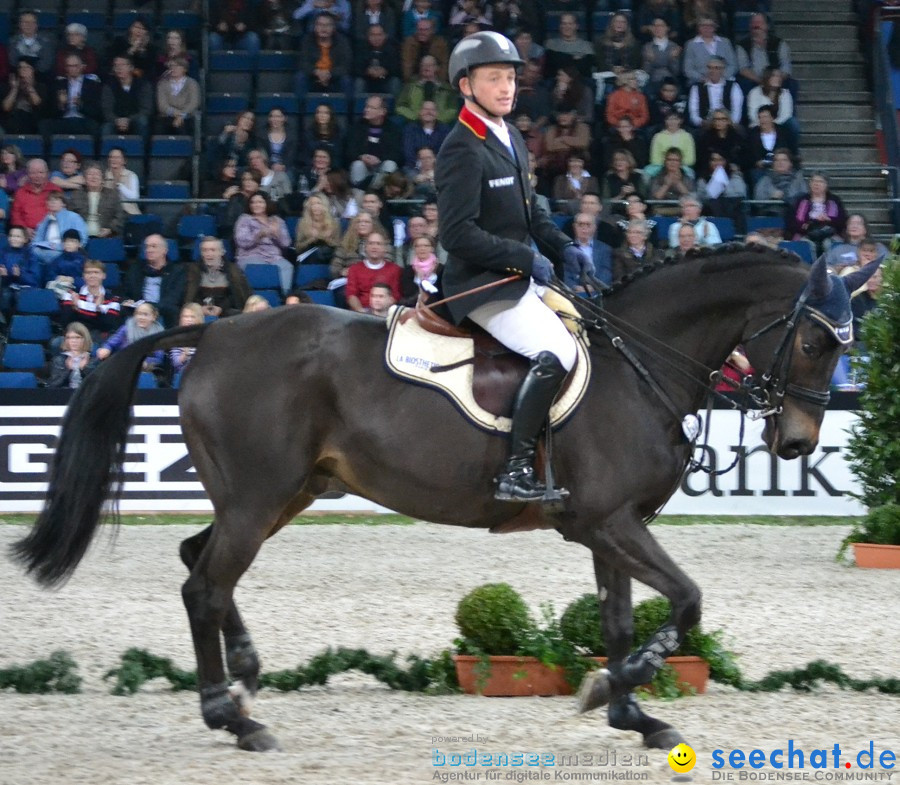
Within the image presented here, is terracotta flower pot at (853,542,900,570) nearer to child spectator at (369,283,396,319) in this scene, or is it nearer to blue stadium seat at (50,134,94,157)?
child spectator at (369,283,396,319)

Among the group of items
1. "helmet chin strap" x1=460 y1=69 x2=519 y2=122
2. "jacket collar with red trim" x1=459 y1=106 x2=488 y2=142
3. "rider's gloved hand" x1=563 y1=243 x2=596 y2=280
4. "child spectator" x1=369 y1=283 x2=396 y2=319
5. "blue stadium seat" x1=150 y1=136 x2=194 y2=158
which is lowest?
"child spectator" x1=369 y1=283 x2=396 y2=319

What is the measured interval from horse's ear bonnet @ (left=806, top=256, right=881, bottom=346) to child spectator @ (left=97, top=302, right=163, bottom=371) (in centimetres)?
795

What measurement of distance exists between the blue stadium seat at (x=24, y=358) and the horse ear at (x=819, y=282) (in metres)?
9.66

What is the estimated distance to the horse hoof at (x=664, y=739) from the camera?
18.5ft

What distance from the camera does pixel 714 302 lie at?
604 centimetres

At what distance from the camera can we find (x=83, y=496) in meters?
6.22

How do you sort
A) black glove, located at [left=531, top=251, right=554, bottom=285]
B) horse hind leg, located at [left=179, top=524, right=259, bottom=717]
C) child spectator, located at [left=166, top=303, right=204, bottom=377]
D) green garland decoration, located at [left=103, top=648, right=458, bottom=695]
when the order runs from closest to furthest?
black glove, located at [left=531, top=251, right=554, bottom=285] < horse hind leg, located at [left=179, top=524, right=259, bottom=717] < green garland decoration, located at [left=103, top=648, right=458, bottom=695] < child spectator, located at [left=166, top=303, right=204, bottom=377]

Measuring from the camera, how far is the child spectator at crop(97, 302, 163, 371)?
12820 millimetres

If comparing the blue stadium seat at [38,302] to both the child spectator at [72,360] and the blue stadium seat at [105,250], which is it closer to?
the blue stadium seat at [105,250]

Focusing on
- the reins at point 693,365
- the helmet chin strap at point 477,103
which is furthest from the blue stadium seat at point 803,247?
the helmet chin strap at point 477,103

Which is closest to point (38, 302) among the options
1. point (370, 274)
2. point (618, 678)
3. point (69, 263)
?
point (69, 263)

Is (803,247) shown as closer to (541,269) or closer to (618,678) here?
(541,269)

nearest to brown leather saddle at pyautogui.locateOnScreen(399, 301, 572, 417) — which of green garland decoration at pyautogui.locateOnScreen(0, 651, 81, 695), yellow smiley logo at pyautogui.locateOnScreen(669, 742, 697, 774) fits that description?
yellow smiley logo at pyautogui.locateOnScreen(669, 742, 697, 774)

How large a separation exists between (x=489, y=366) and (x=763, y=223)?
1019cm
